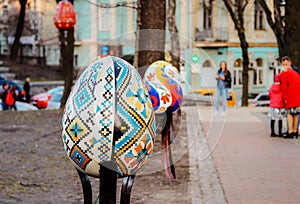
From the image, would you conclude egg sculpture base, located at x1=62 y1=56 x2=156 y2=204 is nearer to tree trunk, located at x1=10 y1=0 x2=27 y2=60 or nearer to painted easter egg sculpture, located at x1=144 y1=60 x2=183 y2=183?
painted easter egg sculpture, located at x1=144 y1=60 x2=183 y2=183

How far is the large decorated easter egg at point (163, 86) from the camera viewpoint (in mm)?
9356

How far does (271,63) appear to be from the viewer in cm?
5169

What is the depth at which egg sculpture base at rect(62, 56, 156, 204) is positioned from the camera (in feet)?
17.5

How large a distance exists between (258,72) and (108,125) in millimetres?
47323

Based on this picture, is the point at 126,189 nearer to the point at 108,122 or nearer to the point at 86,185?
the point at 86,185

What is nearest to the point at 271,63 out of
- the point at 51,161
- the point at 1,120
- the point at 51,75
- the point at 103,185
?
the point at 51,75

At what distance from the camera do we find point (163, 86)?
31.9 ft

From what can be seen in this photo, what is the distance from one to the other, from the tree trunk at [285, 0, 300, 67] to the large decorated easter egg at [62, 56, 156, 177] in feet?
50.3

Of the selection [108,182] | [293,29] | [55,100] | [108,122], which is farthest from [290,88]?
[55,100]

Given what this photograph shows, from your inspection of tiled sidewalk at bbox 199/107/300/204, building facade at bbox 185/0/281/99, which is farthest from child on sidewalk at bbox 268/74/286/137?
building facade at bbox 185/0/281/99

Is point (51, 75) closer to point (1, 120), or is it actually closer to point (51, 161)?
point (1, 120)

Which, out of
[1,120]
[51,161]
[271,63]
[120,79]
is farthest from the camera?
[271,63]

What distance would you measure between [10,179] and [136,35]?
9.72 ft

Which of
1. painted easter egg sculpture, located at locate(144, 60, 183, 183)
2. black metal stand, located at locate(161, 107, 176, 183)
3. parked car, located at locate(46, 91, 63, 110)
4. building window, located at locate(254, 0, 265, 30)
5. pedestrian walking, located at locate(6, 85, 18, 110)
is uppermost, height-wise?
building window, located at locate(254, 0, 265, 30)
